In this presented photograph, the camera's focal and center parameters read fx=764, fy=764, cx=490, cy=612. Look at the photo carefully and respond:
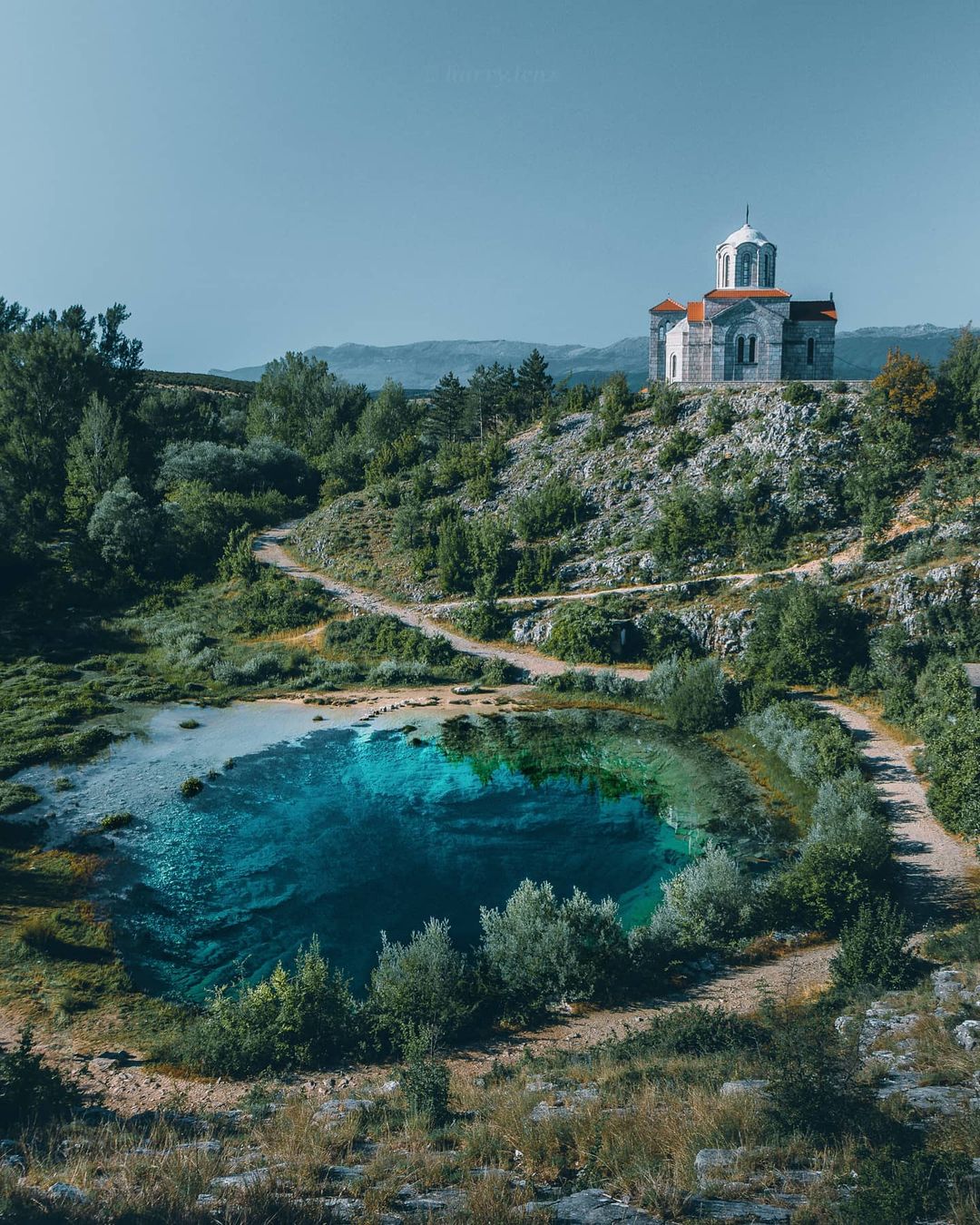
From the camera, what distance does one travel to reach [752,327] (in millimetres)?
41938

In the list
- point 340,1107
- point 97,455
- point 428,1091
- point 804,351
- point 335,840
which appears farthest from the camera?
point 97,455

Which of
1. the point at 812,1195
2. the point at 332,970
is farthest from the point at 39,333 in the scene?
the point at 812,1195

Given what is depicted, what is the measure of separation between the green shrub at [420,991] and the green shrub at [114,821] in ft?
33.4

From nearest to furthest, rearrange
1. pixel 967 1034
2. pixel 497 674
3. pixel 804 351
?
pixel 967 1034
pixel 497 674
pixel 804 351

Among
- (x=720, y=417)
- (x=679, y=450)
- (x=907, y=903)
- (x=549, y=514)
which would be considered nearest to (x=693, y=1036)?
(x=907, y=903)

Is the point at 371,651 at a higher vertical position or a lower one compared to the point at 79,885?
higher

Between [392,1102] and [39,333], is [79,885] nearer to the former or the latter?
[392,1102]

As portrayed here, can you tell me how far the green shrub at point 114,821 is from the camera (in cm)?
2056

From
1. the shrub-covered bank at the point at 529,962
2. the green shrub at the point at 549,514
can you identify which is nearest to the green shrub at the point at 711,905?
the shrub-covered bank at the point at 529,962

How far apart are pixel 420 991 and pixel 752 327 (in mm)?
39500

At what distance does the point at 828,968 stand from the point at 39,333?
55.5 m

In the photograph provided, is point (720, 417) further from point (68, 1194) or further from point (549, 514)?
point (68, 1194)

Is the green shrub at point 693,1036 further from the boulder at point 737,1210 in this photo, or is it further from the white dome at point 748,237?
the white dome at point 748,237

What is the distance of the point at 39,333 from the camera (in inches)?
1938
